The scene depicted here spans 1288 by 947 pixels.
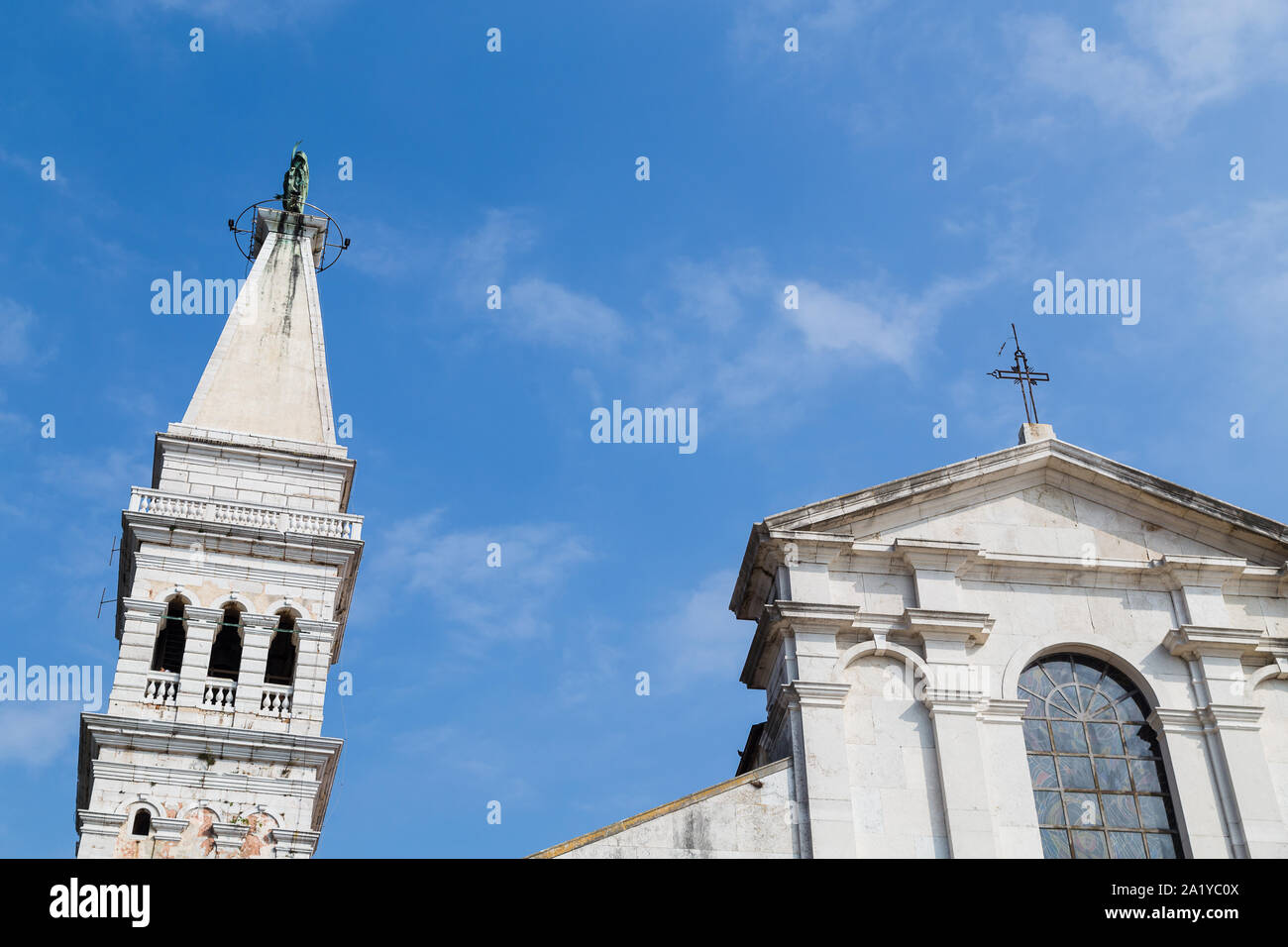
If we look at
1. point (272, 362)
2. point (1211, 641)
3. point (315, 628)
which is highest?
point (272, 362)

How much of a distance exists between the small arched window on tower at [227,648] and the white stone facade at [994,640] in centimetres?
1034

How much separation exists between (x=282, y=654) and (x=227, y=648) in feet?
3.24

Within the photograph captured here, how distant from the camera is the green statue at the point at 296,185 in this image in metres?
35.5

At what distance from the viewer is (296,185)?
36.3 metres

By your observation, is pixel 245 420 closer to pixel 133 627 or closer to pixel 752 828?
pixel 133 627

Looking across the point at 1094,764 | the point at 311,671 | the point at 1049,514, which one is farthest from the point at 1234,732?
the point at 311,671

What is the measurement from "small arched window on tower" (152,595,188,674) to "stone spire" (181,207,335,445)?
13.1 ft

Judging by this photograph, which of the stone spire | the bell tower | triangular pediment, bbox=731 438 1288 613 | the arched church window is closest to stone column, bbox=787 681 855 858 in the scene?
triangular pediment, bbox=731 438 1288 613

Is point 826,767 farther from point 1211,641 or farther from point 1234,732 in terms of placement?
point 1211,641

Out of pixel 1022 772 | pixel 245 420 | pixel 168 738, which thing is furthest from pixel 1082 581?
pixel 245 420

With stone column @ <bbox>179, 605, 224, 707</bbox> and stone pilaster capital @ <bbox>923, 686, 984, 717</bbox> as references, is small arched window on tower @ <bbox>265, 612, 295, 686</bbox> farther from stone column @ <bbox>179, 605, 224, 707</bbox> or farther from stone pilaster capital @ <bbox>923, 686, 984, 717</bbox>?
stone pilaster capital @ <bbox>923, 686, 984, 717</bbox>

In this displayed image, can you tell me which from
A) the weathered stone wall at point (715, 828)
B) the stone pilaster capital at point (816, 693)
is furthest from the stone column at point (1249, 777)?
the weathered stone wall at point (715, 828)

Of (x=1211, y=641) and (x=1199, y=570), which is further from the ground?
(x=1199, y=570)
